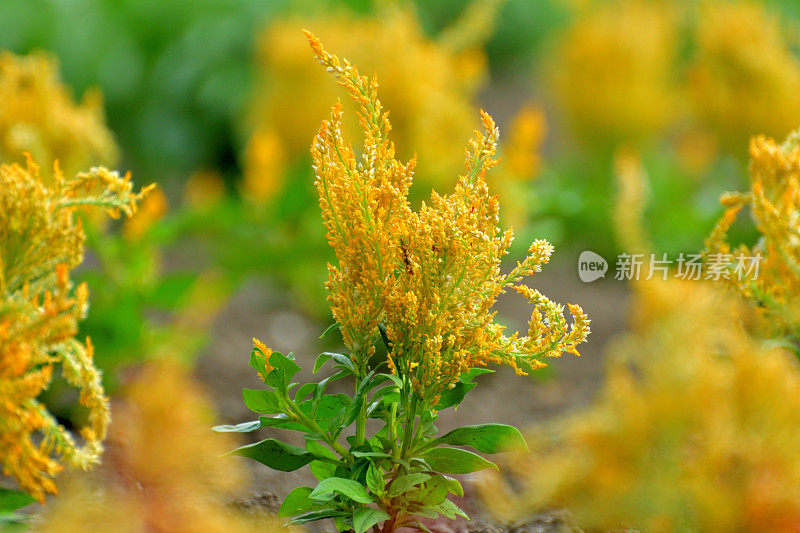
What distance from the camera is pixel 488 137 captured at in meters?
1.18

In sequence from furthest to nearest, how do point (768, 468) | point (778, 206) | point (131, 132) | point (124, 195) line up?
point (131, 132) → point (778, 206) → point (124, 195) → point (768, 468)

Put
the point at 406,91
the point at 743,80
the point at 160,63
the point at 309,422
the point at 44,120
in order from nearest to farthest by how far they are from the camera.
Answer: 1. the point at 309,422
2. the point at 44,120
3. the point at 406,91
4. the point at 743,80
5. the point at 160,63

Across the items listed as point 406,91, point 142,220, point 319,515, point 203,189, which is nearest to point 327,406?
point 319,515

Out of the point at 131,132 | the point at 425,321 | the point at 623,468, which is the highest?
the point at 131,132

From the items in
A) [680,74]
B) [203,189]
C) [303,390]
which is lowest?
[303,390]

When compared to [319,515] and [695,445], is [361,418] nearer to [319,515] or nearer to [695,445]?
[319,515]

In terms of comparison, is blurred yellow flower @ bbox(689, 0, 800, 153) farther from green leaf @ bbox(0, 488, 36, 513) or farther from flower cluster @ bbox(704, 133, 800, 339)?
green leaf @ bbox(0, 488, 36, 513)

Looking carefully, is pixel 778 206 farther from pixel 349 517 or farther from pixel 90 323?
pixel 90 323

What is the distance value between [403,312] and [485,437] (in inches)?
8.5

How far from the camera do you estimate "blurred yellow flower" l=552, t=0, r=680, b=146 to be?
4.44 metres

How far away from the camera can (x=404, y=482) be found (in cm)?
118

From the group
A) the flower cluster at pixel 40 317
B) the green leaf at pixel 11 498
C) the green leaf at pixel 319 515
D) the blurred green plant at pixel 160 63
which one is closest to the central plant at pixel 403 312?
the green leaf at pixel 319 515

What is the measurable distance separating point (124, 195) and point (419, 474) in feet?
1.99

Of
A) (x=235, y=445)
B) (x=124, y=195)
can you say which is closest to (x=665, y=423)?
(x=124, y=195)
